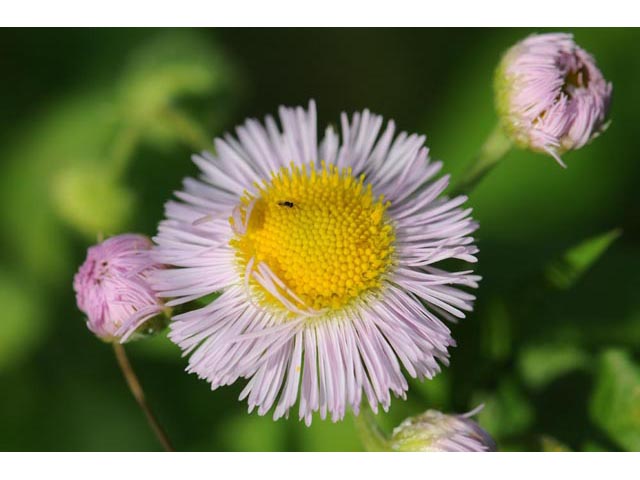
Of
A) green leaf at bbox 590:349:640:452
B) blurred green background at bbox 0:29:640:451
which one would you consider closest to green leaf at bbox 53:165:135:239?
blurred green background at bbox 0:29:640:451

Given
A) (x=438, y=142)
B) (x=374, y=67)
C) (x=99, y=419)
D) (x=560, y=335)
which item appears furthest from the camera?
(x=374, y=67)

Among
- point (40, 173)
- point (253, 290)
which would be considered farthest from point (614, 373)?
point (40, 173)

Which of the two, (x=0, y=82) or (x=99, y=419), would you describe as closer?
(x=99, y=419)

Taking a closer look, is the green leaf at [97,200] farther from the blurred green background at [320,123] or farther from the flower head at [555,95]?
the flower head at [555,95]

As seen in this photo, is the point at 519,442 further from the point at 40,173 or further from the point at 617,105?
the point at 40,173

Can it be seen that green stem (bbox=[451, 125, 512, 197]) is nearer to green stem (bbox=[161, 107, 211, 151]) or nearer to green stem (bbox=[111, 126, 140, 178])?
green stem (bbox=[161, 107, 211, 151])

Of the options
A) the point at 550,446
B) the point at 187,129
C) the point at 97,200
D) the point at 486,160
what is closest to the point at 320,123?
the point at 187,129

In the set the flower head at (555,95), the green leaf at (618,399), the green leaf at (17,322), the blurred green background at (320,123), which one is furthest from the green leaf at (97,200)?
the green leaf at (618,399)
